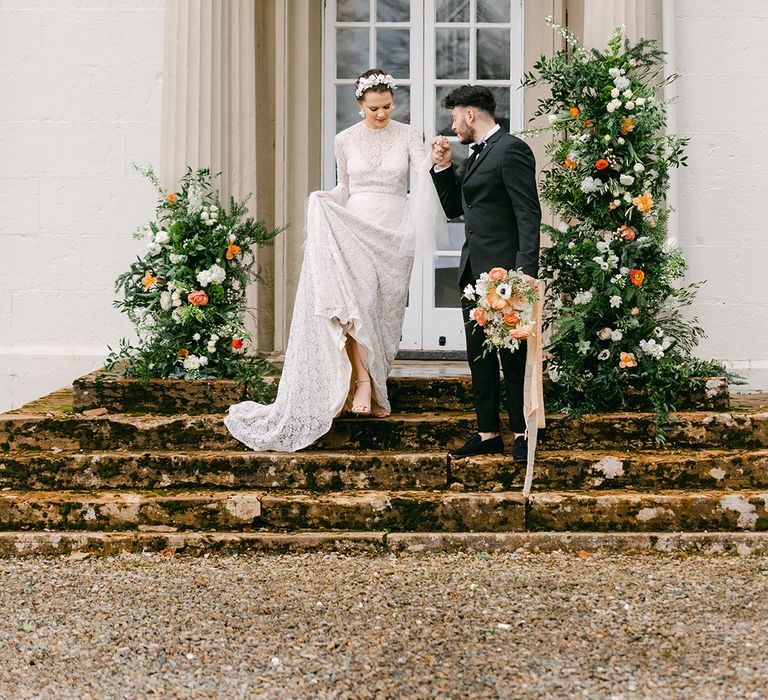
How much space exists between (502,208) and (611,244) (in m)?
0.90

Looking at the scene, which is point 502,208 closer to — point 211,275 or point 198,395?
point 211,275

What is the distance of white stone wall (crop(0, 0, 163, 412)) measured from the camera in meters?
7.27

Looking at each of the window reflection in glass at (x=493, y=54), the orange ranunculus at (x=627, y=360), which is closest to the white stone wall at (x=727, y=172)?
the window reflection in glass at (x=493, y=54)

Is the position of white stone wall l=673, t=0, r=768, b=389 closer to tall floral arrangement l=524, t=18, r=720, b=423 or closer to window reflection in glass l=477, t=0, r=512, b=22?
window reflection in glass l=477, t=0, r=512, b=22

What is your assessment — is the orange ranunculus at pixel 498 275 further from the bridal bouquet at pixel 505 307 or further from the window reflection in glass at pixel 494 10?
the window reflection in glass at pixel 494 10

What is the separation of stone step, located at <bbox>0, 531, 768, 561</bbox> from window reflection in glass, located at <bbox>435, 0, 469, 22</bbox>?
433 centimetres

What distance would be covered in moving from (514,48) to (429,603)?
4.87m

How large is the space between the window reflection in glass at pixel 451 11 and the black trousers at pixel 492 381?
10.1ft

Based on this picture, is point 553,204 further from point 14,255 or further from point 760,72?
point 14,255

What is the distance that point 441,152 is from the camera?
17.3 feet

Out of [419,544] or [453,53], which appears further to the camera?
[453,53]

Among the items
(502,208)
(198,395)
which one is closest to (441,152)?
(502,208)

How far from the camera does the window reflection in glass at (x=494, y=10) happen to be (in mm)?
7578

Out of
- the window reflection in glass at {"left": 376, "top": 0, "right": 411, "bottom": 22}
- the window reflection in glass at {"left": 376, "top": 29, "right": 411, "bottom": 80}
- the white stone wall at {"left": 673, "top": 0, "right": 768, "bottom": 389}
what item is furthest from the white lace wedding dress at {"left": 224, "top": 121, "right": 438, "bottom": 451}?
the white stone wall at {"left": 673, "top": 0, "right": 768, "bottom": 389}
